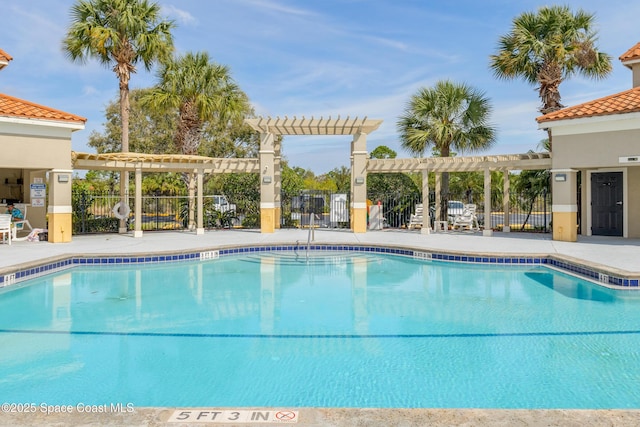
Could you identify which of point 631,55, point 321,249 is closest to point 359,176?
point 321,249

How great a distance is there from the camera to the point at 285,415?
2.83 metres

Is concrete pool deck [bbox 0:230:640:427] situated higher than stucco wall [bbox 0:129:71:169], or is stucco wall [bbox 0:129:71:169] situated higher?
stucco wall [bbox 0:129:71:169]

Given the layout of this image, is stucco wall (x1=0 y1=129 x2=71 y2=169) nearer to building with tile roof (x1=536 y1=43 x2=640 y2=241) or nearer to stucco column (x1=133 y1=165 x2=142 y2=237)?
stucco column (x1=133 y1=165 x2=142 y2=237)

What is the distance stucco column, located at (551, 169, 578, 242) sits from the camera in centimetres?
1326

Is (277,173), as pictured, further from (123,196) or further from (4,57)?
(4,57)

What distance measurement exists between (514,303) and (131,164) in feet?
43.9

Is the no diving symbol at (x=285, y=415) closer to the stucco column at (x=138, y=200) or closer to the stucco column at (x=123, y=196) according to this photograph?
the stucco column at (x=138, y=200)

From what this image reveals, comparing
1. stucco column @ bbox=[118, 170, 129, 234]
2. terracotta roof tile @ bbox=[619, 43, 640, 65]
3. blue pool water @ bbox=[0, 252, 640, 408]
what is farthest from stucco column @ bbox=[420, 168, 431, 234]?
stucco column @ bbox=[118, 170, 129, 234]

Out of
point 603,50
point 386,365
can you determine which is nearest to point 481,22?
point 603,50

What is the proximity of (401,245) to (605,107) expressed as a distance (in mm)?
7097

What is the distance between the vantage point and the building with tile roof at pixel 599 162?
1216 centimetres

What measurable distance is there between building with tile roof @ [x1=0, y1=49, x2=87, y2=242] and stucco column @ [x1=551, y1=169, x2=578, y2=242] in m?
15.0

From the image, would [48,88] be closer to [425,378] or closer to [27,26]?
[27,26]

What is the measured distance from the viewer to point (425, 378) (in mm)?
4109
